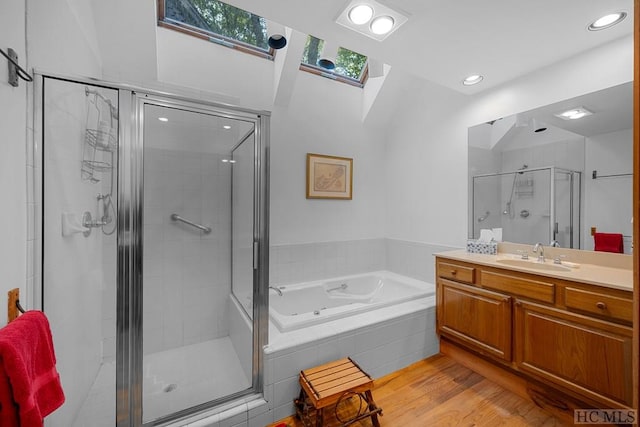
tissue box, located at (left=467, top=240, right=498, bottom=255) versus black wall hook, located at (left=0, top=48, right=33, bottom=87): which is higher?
black wall hook, located at (left=0, top=48, right=33, bottom=87)

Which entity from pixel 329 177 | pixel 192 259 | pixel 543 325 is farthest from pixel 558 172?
pixel 192 259

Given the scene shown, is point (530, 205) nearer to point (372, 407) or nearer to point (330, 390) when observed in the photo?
point (372, 407)

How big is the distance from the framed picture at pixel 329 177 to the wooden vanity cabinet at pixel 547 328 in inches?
55.8

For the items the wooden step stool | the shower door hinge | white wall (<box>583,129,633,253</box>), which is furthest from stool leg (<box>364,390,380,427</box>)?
white wall (<box>583,129,633,253</box>)

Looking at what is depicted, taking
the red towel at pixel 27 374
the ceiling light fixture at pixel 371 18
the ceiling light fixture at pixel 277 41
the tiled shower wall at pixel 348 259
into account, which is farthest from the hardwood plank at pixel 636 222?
the ceiling light fixture at pixel 277 41

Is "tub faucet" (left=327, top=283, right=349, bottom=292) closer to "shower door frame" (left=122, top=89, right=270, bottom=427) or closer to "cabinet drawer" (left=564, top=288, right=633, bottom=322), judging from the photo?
"shower door frame" (left=122, top=89, right=270, bottom=427)

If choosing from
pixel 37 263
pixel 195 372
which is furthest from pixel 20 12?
pixel 195 372

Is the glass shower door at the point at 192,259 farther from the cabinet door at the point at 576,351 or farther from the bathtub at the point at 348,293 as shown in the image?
the cabinet door at the point at 576,351

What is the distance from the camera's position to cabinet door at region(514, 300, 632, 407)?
136 centimetres

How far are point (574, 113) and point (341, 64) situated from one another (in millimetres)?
2158

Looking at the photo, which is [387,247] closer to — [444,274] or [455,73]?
[444,274]

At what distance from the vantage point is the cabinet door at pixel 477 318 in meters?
1.83

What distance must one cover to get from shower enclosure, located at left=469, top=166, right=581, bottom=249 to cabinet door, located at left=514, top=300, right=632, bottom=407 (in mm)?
720

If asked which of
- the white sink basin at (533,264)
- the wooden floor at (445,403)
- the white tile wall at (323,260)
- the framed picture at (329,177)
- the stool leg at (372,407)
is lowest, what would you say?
the wooden floor at (445,403)
